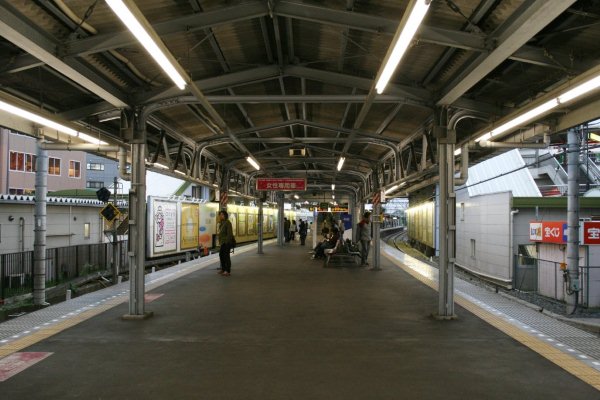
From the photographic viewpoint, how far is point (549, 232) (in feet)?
43.0

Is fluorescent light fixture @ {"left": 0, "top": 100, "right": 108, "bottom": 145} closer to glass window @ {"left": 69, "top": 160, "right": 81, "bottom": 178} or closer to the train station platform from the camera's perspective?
the train station platform

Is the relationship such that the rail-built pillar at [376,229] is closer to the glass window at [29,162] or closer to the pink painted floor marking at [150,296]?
the pink painted floor marking at [150,296]

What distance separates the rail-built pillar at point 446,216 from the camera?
7.83m

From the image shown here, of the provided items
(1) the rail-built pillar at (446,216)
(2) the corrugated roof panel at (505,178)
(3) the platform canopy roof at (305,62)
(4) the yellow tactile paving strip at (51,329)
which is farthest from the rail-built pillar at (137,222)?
(2) the corrugated roof panel at (505,178)

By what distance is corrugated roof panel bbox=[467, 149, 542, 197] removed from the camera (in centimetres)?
2380

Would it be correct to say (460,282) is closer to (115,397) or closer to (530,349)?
(530,349)

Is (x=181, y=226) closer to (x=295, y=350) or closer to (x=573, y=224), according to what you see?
(x=573, y=224)

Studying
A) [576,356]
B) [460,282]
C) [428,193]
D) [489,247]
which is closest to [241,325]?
[576,356]

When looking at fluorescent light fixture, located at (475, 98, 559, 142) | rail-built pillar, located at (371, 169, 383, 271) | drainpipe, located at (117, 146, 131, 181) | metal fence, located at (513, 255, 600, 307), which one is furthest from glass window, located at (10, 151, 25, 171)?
fluorescent light fixture, located at (475, 98, 559, 142)

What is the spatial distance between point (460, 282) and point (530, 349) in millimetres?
5817

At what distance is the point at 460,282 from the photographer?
11734mm

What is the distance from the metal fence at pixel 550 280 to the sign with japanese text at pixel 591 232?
615 millimetres

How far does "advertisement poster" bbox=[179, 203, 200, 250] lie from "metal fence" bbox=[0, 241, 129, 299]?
3.15 m

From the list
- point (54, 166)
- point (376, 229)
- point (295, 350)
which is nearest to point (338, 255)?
point (376, 229)
